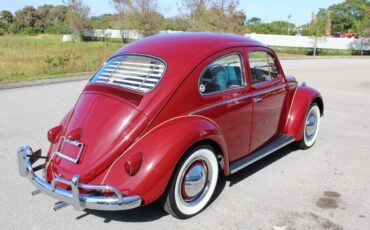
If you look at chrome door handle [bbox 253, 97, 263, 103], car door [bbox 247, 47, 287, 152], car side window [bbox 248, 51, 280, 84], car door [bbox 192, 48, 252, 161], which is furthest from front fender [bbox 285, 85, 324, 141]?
car door [bbox 192, 48, 252, 161]

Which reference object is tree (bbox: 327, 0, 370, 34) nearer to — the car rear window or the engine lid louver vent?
the car rear window

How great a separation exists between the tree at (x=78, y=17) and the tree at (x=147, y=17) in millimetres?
11889

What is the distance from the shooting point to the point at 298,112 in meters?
5.11

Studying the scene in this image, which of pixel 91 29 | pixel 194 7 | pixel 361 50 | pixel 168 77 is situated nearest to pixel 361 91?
pixel 168 77

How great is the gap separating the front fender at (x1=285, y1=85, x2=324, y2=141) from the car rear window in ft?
7.28

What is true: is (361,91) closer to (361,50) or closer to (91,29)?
(361,50)

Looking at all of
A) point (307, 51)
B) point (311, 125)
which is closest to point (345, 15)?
point (307, 51)

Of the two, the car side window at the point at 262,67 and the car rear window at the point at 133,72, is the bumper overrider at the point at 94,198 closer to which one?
the car rear window at the point at 133,72

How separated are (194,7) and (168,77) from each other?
28.0 meters

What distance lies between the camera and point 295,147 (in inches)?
220

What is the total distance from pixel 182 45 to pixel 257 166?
195cm

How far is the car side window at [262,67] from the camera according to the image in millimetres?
4453

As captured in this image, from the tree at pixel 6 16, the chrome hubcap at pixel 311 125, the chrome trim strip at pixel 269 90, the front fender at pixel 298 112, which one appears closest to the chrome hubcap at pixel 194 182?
the chrome trim strip at pixel 269 90

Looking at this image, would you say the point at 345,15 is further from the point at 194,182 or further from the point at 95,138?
the point at 95,138
